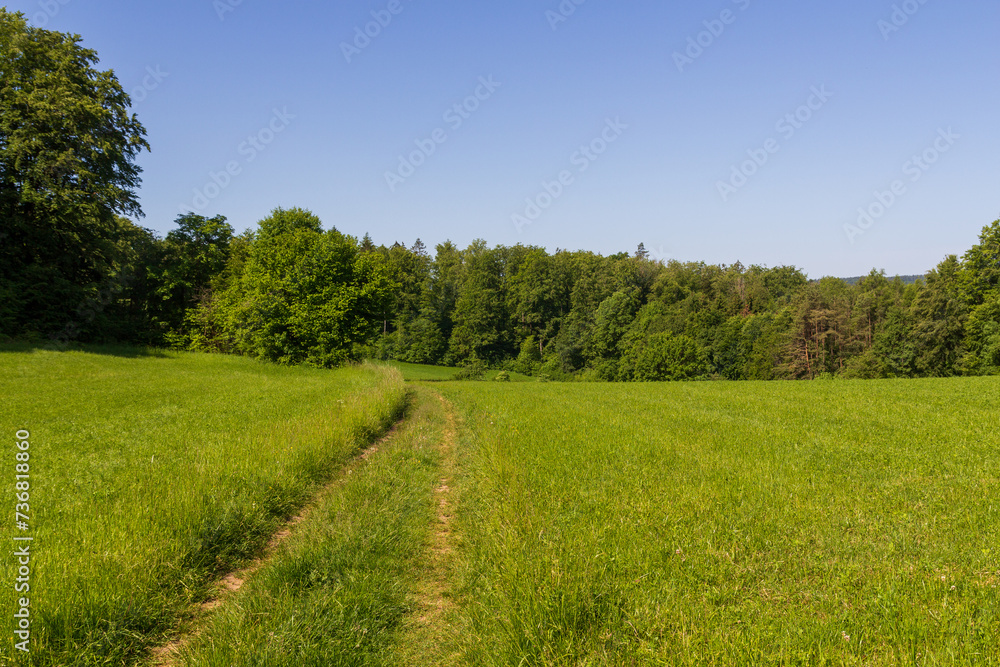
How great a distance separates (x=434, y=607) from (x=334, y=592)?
975 mm

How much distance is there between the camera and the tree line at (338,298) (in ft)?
106

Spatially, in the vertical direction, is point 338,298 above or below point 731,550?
above

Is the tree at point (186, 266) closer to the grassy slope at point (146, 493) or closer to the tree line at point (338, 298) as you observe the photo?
the tree line at point (338, 298)

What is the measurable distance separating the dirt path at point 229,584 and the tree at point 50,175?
3578 cm

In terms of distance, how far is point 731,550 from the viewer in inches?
196

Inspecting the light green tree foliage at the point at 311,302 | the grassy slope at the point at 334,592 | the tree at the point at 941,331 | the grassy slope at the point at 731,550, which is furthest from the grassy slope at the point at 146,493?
the tree at the point at 941,331

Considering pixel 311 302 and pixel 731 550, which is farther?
pixel 311 302

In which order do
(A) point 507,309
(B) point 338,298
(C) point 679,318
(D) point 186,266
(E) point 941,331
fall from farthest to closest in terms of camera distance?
(A) point 507,309, (C) point 679,318, (E) point 941,331, (D) point 186,266, (B) point 338,298

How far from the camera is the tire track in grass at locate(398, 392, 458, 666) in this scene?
12.5 feet

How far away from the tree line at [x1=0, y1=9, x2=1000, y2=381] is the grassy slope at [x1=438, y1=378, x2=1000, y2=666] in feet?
109

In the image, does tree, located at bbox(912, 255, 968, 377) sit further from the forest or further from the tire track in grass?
the tire track in grass

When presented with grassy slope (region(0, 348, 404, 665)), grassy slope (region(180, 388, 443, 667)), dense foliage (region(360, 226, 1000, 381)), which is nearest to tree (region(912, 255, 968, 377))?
dense foliage (region(360, 226, 1000, 381))

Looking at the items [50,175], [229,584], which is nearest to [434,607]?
[229,584]

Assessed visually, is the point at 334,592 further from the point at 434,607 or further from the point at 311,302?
the point at 311,302
